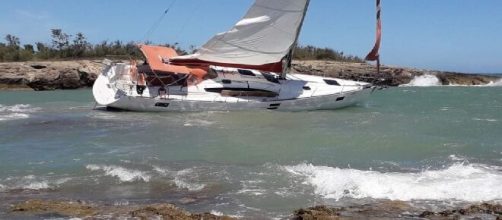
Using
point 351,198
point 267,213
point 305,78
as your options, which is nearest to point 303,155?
point 351,198

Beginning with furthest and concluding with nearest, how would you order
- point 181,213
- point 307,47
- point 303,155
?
1. point 307,47
2. point 303,155
3. point 181,213

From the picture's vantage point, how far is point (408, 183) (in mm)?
12859

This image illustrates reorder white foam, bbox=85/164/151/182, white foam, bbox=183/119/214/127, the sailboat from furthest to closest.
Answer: the sailboat < white foam, bbox=183/119/214/127 < white foam, bbox=85/164/151/182

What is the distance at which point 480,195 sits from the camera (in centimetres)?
1167

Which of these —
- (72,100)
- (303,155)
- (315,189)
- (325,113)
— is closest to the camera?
(315,189)

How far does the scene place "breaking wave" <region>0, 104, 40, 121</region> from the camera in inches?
1064

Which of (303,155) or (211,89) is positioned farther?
(211,89)

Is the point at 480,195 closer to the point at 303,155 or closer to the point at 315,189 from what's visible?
the point at 315,189

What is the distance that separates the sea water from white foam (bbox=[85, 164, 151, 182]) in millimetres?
52

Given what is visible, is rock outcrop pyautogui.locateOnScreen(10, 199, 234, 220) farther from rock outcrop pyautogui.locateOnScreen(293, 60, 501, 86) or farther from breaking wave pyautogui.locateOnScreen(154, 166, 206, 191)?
rock outcrop pyautogui.locateOnScreen(293, 60, 501, 86)

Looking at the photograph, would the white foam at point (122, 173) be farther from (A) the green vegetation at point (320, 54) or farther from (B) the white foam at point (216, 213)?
(A) the green vegetation at point (320, 54)

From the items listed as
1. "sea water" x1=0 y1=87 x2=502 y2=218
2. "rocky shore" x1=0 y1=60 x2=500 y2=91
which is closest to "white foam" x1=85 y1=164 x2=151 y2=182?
"sea water" x1=0 y1=87 x2=502 y2=218

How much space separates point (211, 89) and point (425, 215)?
2067 centimetres

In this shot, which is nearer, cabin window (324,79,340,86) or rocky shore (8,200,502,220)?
rocky shore (8,200,502,220)
